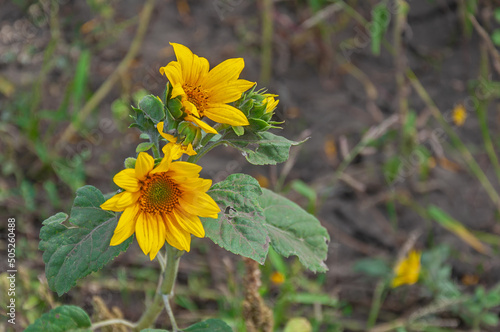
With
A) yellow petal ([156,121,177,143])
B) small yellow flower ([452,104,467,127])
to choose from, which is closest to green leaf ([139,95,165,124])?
yellow petal ([156,121,177,143])

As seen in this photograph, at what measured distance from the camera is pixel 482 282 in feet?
8.64

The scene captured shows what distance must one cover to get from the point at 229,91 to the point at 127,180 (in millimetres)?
354

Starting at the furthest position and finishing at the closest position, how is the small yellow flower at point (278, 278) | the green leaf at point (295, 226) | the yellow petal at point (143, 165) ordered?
1. the small yellow flower at point (278, 278)
2. the green leaf at point (295, 226)
3. the yellow petal at point (143, 165)

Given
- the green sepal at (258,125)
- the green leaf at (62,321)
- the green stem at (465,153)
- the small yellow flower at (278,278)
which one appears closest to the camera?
the green sepal at (258,125)

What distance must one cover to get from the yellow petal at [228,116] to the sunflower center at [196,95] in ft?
0.14

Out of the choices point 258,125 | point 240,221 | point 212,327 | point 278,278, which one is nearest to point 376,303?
point 278,278

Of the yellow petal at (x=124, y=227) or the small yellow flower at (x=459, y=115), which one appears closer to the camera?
the yellow petal at (x=124, y=227)

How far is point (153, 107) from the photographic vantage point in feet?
3.94

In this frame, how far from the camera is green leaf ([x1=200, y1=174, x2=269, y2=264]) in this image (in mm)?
1258

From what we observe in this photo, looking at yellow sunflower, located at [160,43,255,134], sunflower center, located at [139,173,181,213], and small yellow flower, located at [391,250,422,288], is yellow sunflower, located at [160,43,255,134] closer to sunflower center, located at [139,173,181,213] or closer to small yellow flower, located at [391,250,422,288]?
sunflower center, located at [139,173,181,213]

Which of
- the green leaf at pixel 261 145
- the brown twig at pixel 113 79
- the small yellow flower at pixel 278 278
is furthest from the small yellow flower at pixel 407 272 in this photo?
the brown twig at pixel 113 79

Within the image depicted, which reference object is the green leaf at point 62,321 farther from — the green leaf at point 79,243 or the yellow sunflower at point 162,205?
the yellow sunflower at point 162,205

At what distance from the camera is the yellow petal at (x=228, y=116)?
124 cm

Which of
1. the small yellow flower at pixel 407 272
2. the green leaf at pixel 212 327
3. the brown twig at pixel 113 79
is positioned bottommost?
the small yellow flower at pixel 407 272
